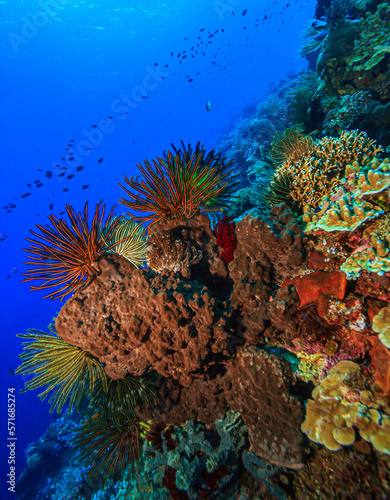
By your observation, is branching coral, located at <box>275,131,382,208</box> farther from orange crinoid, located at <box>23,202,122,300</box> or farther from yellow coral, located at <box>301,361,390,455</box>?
orange crinoid, located at <box>23,202,122,300</box>

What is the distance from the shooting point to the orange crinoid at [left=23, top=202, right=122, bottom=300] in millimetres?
3734

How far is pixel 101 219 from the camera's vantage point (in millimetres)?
4160

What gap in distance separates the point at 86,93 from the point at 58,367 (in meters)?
123

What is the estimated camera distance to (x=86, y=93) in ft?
315

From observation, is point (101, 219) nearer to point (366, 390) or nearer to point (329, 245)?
point (329, 245)

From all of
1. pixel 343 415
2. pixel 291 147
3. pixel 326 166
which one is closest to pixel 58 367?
pixel 343 415

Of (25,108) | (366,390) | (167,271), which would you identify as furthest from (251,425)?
(25,108)

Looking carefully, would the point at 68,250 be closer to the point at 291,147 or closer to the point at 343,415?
the point at 343,415

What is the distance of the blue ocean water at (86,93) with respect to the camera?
5525 cm

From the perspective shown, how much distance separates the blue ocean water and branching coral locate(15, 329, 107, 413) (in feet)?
111
